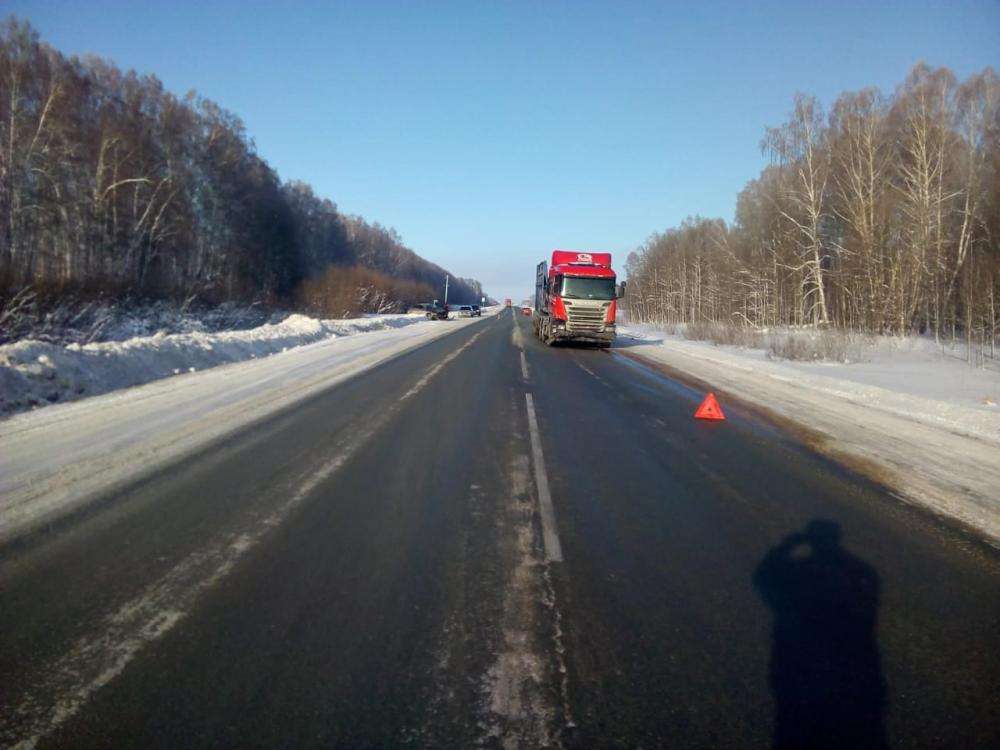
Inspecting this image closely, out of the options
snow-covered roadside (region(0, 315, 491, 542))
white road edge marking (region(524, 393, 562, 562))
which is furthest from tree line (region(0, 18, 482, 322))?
white road edge marking (region(524, 393, 562, 562))

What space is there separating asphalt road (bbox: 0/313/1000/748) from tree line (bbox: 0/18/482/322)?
1783cm

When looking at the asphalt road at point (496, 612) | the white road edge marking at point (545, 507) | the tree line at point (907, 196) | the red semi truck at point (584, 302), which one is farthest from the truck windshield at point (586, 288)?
the asphalt road at point (496, 612)

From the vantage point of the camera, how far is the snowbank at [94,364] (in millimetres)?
10086

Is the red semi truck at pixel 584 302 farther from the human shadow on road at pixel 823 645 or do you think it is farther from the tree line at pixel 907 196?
the human shadow on road at pixel 823 645

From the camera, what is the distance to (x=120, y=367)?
1265 cm

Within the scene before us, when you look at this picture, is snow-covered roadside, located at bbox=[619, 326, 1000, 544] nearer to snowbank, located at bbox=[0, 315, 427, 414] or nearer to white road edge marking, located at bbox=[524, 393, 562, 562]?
white road edge marking, located at bbox=[524, 393, 562, 562]

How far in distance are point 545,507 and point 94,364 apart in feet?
36.5

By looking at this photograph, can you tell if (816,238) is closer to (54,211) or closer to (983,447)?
(983,447)

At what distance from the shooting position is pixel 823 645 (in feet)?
10.7

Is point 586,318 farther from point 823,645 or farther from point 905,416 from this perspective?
point 823,645

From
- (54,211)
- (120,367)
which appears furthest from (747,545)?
(54,211)

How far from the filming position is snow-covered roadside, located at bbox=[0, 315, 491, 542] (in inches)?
→ 215

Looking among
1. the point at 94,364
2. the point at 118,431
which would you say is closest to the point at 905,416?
the point at 118,431

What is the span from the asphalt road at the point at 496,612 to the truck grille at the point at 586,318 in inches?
686
